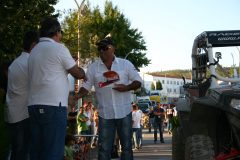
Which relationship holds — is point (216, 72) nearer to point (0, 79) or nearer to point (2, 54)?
point (0, 79)

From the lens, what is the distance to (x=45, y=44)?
3.47m

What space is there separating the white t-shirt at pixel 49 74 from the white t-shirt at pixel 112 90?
1.14 metres

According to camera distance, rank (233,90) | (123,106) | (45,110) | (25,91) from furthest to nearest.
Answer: (123,106) → (25,91) → (233,90) → (45,110)

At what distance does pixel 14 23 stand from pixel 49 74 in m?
9.04

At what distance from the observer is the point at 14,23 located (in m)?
11.7

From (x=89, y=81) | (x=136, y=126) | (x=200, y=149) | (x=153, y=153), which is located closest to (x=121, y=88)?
(x=89, y=81)

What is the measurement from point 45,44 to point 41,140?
98 centimetres

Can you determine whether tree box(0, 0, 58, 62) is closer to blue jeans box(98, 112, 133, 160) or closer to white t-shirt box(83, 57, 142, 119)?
white t-shirt box(83, 57, 142, 119)

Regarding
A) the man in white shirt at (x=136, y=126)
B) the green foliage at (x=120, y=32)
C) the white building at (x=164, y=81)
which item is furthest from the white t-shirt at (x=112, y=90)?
the white building at (x=164, y=81)

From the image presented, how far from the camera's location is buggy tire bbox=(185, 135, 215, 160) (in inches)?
147

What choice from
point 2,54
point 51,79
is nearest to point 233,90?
point 51,79

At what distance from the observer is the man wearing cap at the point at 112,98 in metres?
4.52

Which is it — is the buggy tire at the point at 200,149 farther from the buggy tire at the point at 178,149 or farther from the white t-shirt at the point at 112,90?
the buggy tire at the point at 178,149

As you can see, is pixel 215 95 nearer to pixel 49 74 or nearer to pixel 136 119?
pixel 49 74
